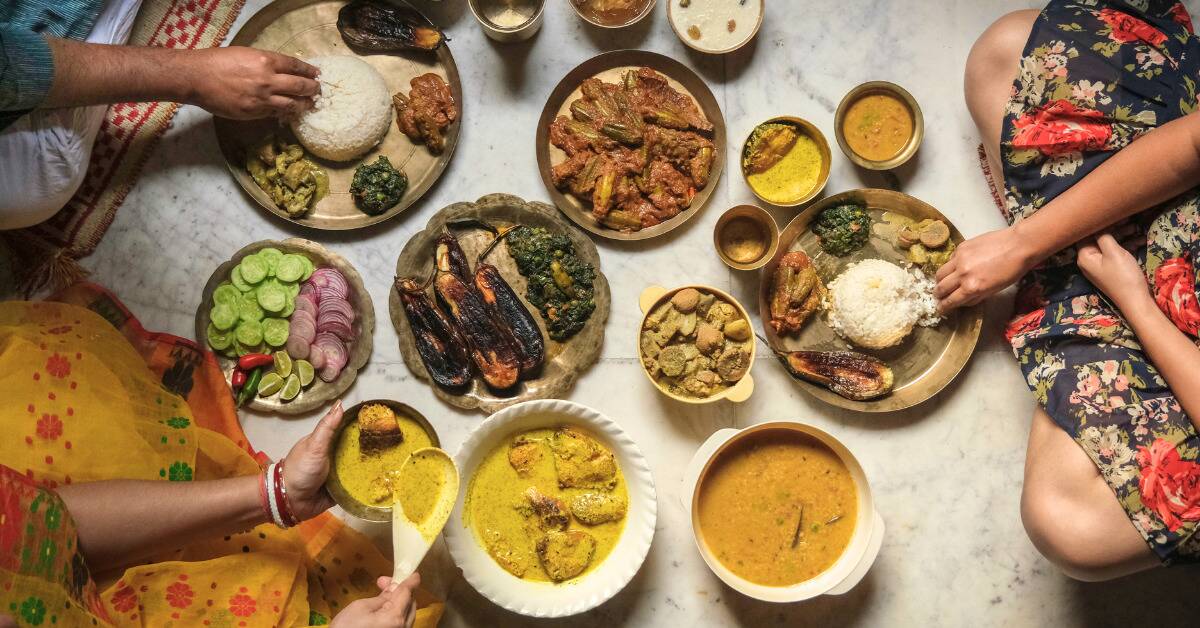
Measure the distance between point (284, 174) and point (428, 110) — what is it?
51 cm

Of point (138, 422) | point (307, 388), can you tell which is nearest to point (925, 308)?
point (307, 388)

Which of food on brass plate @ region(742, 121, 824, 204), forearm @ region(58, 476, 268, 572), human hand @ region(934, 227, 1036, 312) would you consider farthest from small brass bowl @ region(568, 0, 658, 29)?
forearm @ region(58, 476, 268, 572)

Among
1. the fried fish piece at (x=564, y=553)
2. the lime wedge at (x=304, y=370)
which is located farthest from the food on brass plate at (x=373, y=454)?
the fried fish piece at (x=564, y=553)

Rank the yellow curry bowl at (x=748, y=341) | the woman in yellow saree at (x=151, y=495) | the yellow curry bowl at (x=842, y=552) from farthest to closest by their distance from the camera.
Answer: the yellow curry bowl at (x=748, y=341)
the yellow curry bowl at (x=842, y=552)
the woman in yellow saree at (x=151, y=495)

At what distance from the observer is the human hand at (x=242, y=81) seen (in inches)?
94.8

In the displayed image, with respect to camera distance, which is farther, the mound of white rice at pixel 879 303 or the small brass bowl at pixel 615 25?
the small brass bowl at pixel 615 25

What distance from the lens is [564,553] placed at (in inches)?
95.2

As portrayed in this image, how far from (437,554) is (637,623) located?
2.27 ft

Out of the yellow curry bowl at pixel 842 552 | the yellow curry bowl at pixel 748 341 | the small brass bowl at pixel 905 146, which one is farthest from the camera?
the small brass bowl at pixel 905 146

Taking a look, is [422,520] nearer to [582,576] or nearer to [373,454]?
[373,454]

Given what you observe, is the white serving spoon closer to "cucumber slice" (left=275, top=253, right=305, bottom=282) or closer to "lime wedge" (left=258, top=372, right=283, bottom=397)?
"lime wedge" (left=258, top=372, right=283, bottom=397)

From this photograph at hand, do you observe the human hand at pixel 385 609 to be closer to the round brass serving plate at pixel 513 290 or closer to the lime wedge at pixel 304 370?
the round brass serving plate at pixel 513 290

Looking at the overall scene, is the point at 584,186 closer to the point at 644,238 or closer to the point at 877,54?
the point at 644,238

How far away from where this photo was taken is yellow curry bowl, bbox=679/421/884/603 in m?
2.36
